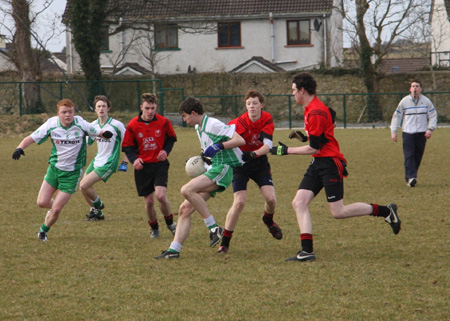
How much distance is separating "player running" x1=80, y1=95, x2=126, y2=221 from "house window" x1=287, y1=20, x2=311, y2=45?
3416 cm

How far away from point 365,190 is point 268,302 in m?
7.04

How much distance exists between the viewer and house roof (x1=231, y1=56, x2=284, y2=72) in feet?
132

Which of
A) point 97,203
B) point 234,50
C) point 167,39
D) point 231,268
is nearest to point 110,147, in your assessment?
point 97,203

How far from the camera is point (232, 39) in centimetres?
4269

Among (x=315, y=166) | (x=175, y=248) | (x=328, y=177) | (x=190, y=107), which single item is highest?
(x=190, y=107)

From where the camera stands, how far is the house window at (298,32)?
42.0 meters

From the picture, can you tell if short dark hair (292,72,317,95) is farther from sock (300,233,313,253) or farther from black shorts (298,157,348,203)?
sock (300,233,313,253)

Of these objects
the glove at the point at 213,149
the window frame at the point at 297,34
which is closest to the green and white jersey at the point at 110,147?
the glove at the point at 213,149

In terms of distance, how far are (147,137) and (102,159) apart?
62.4 inches

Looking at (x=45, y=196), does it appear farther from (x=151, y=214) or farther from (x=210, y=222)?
(x=210, y=222)

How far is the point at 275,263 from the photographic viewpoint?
21.2ft

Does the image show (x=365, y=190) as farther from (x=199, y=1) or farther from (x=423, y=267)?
(x=199, y=1)

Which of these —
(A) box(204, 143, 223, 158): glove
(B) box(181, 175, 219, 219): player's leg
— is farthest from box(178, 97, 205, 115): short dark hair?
(B) box(181, 175, 219, 219): player's leg

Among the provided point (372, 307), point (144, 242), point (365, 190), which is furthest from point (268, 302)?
point (365, 190)
